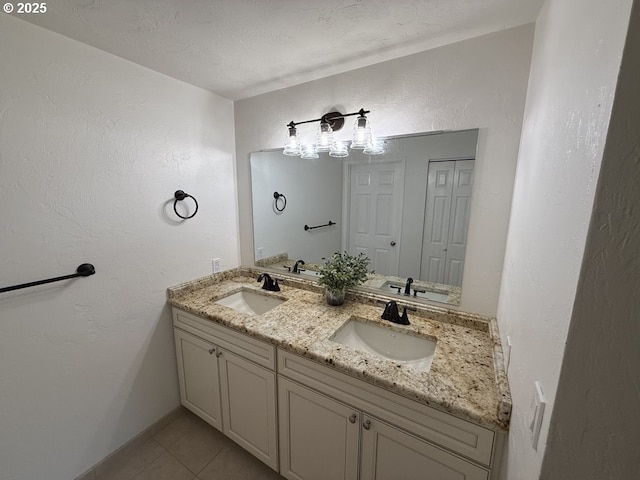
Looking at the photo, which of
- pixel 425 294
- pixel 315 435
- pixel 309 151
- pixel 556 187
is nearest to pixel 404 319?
pixel 425 294

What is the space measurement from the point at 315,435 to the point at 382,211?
1204 mm

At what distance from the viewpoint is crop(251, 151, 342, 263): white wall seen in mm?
1765

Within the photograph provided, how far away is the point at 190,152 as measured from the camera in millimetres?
1690

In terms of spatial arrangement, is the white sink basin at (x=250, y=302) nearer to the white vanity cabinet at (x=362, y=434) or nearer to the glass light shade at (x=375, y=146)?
the white vanity cabinet at (x=362, y=434)

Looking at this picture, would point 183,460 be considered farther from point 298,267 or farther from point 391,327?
point 391,327

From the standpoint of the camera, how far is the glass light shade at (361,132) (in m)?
1.37

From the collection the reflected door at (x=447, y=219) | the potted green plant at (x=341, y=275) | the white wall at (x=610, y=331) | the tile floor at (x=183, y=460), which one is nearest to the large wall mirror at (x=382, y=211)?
the reflected door at (x=447, y=219)

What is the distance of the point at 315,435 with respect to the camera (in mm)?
1186

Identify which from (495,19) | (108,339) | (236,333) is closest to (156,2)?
(495,19)

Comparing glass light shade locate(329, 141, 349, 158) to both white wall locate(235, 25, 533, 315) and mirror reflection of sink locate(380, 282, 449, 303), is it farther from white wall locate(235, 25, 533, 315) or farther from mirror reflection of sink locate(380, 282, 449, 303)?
mirror reflection of sink locate(380, 282, 449, 303)

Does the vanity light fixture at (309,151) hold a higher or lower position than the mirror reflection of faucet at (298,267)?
higher

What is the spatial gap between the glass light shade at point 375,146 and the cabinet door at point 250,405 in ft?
4.27

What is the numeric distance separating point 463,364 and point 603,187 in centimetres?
89

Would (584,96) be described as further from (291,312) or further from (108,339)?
(108,339)
